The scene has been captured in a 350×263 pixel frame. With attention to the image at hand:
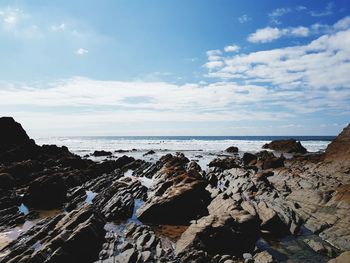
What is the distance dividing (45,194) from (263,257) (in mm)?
20955

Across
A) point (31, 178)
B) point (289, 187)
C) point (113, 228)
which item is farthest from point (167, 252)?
point (31, 178)

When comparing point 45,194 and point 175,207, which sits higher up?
point 175,207

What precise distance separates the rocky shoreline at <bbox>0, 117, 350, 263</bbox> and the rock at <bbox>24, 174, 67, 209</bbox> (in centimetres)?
9

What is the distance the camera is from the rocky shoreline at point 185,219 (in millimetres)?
14727

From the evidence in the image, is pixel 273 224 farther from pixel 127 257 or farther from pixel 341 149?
pixel 341 149

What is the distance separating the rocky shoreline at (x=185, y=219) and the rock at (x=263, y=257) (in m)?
0.05

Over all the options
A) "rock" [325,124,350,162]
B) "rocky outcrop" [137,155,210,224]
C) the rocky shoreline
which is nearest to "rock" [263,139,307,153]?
"rock" [325,124,350,162]

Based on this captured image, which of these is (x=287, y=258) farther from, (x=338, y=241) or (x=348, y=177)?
(x=348, y=177)

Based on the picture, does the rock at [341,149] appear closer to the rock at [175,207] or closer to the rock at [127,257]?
the rock at [175,207]

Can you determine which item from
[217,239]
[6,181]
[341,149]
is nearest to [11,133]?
[6,181]

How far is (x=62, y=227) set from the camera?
1656cm

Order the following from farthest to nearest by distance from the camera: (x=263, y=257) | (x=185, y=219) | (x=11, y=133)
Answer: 1. (x=11, y=133)
2. (x=185, y=219)
3. (x=263, y=257)

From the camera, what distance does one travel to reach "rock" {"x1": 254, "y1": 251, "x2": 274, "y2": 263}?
13.6 m

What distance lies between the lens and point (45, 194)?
27.1 metres
